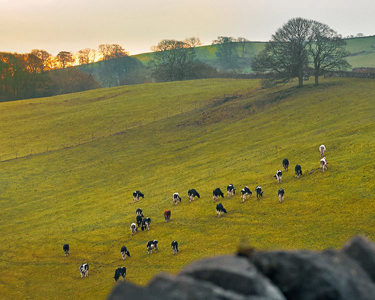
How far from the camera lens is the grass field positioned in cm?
3519

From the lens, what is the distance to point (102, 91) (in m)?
138

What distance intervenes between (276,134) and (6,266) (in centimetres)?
4456

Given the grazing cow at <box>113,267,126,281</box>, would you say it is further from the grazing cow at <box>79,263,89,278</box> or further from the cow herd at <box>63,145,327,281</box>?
the grazing cow at <box>79,263,89,278</box>

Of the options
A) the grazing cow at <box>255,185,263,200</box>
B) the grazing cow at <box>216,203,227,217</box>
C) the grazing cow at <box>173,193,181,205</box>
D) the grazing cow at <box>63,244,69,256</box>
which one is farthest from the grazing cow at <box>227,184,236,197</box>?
the grazing cow at <box>63,244,69,256</box>

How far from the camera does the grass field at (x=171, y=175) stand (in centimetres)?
3519

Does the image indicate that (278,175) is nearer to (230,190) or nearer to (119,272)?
(230,190)

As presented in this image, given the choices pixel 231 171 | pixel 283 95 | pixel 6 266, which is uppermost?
pixel 283 95

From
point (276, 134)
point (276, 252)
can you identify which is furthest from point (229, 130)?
point (276, 252)

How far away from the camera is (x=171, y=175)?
63.7 m

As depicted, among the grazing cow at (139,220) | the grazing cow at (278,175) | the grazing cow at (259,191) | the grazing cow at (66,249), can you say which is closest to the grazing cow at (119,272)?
the grazing cow at (66,249)

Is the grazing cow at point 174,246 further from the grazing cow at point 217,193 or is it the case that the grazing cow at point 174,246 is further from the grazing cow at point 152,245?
the grazing cow at point 217,193

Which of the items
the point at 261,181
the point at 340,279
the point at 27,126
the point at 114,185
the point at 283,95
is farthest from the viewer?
the point at 27,126

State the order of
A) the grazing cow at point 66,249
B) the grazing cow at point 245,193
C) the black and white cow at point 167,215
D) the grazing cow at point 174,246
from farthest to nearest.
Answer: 1. the black and white cow at point 167,215
2. the grazing cow at point 245,193
3. the grazing cow at point 66,249
4. the grazing cow at point 174,246

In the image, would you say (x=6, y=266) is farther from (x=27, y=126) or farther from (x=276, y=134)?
(x=27, y=126)
